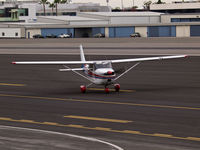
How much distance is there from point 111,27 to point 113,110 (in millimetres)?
98129

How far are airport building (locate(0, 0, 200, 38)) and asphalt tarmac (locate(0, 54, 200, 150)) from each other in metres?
70.2

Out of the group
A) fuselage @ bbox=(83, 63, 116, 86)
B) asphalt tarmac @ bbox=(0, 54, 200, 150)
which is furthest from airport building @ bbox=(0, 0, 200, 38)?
fuselage @ bbox=(83, 63, 116, 86)

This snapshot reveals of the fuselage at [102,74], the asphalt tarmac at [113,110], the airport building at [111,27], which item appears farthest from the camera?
the airport building at [111,27]

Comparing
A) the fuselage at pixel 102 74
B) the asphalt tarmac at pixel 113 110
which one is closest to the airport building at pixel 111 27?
the asphalt tarmac at pixel 113 110

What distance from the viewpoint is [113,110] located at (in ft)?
81.7

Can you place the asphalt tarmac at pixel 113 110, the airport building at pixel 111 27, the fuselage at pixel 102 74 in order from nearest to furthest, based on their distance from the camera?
the asphalt tarmac at pixel 113 110 → the fuselage at pixel 102 74 → the airport building at pixel 111 27

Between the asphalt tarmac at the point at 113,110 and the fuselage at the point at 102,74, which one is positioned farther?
the fuselage at the point at 102,74

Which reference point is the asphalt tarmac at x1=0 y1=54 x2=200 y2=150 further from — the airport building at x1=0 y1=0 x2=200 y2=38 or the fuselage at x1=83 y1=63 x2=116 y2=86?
the airport building at x1=0 y1=0 x2=200 y2=38

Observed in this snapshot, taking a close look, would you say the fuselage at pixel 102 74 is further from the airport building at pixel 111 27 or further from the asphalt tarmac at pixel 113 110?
the airport building at pixel 111 27

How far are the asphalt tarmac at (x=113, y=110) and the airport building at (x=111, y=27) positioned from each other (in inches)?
2763

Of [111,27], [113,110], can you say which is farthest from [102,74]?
[111,27]

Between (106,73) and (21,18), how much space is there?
167880mm

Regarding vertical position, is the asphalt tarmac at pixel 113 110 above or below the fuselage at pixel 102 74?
below

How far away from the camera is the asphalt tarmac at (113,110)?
1834 centimetres
